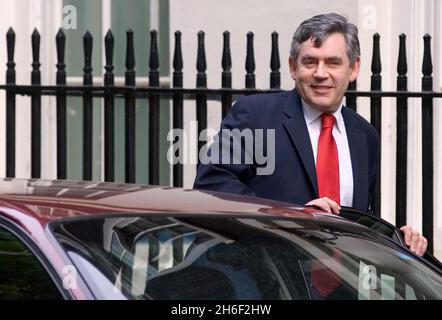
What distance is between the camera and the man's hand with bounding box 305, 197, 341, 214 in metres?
4.68

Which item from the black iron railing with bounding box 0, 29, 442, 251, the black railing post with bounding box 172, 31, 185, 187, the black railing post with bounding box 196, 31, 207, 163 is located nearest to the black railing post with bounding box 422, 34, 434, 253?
the black iron railing with bounding box 0, 29, 442, 251

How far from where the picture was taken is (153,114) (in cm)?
773

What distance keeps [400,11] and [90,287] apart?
5939mm

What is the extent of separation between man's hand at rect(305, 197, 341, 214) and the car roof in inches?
14.0

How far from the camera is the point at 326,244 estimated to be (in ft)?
13.3

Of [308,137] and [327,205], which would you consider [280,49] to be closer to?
[308,137]

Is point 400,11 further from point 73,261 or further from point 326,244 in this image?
point 73,261

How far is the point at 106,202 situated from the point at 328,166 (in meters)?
1.44

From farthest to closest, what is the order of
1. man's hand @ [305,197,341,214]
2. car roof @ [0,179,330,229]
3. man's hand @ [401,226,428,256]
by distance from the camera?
man's hand @ [401,226,428,256] → man's hand @ [305,197,341,214] → car roof @ [0,179,330,229]

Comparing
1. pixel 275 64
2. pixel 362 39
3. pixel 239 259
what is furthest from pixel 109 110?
pixel 239 259

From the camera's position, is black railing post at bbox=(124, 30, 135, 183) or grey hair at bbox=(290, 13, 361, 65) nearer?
grey hair at bbox=(290, 13, 361, 65)

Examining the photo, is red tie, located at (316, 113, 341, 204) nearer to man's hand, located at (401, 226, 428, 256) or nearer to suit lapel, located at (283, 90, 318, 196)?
suit lapel, located at (283, 90, 318, 196)

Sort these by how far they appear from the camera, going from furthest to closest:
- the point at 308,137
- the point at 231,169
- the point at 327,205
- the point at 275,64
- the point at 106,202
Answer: the point at 275,64 < the point at 308,137 < the point at 231,169 < the point at 327,205 < the point at 106,202

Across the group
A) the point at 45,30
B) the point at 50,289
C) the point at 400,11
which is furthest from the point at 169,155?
the point at 50,289
